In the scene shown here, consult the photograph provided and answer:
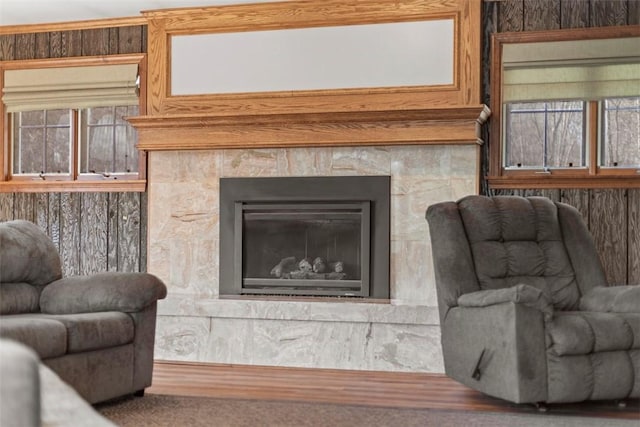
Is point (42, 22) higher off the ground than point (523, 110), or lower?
higher

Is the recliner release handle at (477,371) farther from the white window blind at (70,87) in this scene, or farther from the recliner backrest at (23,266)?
the white window blind at (70,87)

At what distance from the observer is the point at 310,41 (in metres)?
5.85

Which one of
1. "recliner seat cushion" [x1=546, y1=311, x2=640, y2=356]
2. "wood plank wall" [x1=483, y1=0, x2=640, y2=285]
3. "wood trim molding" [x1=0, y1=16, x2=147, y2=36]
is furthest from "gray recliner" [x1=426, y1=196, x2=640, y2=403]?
"wood trim molding" [x1=0, y1=16, x2=147, y2=36]

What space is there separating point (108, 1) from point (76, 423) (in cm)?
525

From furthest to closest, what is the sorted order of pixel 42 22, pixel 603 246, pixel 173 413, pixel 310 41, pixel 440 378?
pixel 42 22 → pixel 310 41 → pixel 603 246 → pixel 440 378 → pixel 173 413

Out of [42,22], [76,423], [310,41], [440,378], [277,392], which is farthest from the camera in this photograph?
[42,22]

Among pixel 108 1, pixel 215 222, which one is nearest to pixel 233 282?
pixel 215 222

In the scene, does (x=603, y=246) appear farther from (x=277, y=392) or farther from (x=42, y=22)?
(x=42, y=22)

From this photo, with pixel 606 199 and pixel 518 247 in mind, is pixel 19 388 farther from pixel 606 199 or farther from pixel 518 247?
pixel 606 199

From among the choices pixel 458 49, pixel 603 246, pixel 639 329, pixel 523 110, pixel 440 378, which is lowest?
pixel 440 378

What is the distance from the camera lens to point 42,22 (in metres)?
6.53

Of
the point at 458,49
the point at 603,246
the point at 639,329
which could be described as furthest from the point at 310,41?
the point at 639,329

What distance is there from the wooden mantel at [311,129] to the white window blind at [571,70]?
1.23 ft

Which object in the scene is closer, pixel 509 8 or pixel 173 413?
pixel 173 413
